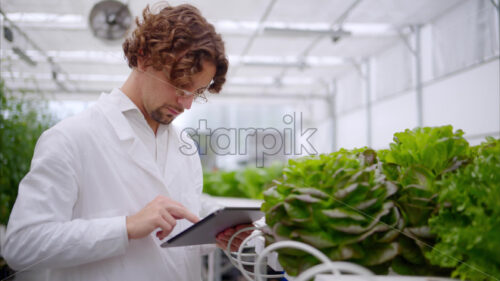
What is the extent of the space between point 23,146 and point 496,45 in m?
1.43

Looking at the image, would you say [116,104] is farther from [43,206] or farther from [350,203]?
[350,203]

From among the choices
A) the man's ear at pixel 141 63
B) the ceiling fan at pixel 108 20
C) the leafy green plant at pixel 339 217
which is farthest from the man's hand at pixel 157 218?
the ceiling fan at pixel 108 20

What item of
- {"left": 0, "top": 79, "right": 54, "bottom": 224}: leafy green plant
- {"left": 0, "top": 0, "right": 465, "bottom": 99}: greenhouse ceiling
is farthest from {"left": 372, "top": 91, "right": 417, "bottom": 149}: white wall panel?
{"left": 0, "top": 79, "right": 54, "bottom": 224}: leafy green plant

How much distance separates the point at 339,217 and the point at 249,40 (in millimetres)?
5038

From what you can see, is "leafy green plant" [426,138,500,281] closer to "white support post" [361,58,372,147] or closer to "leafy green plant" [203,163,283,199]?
"white support post" [361,58,372,147]

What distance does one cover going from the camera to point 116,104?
86 centimetres

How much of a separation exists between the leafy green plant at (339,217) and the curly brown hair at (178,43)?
0.46 metres

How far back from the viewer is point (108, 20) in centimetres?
204

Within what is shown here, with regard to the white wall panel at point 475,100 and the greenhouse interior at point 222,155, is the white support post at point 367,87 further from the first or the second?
the white wall panel at point 475,100

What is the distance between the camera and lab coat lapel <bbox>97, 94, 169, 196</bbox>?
32.1 inches

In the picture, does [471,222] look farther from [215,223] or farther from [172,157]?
[172,157]

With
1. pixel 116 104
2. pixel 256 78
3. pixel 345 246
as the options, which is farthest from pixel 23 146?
pixel 256 78

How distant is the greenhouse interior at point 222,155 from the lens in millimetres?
459

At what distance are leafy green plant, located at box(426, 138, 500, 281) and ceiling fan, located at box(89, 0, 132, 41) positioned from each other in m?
1.85
